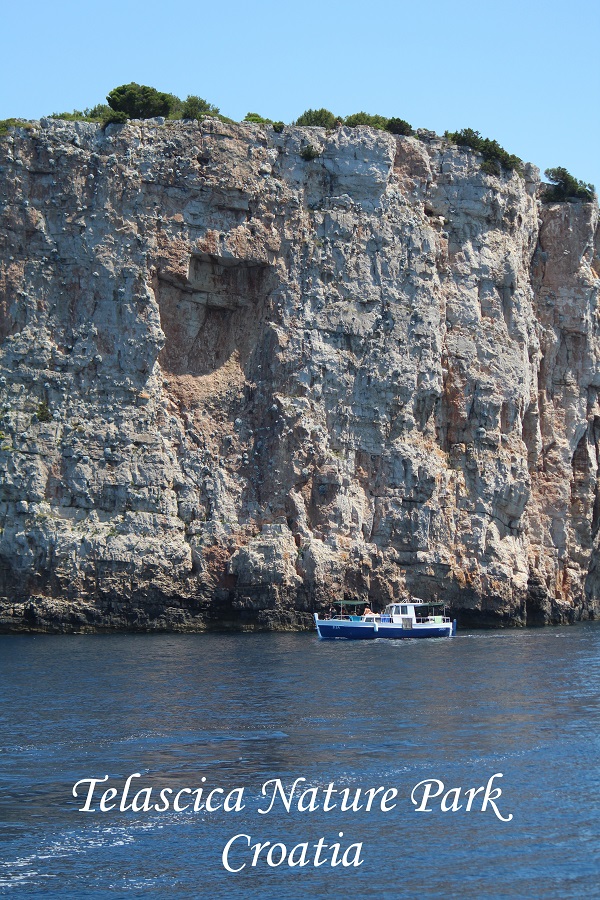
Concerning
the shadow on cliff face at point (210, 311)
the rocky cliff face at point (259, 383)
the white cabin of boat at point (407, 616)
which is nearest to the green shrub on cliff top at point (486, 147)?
the rocky cliff face at point (259, 383)

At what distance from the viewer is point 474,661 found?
46.1 m

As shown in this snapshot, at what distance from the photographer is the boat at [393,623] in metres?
56.7

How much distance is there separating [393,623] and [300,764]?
101ft

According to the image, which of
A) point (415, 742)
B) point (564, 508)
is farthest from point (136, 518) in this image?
point (415, 742)

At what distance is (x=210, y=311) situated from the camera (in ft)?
200

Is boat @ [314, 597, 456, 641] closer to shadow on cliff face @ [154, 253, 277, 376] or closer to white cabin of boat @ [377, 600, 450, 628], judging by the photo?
white cabin of boat @ [377, 600, 450, 628]

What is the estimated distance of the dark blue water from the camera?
68.5 feet

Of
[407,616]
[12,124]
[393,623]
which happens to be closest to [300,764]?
[407,616]

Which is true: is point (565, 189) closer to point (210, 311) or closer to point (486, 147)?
point (486, 147)

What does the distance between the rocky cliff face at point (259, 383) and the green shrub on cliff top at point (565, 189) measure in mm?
4629

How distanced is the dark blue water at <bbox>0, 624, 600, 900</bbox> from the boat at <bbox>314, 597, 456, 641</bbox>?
33.7ft

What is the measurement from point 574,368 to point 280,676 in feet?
110

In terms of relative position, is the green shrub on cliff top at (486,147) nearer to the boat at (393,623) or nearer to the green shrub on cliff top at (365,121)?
the green shrub on cliff top at (365,121)

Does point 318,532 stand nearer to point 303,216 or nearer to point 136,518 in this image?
point 136,518
